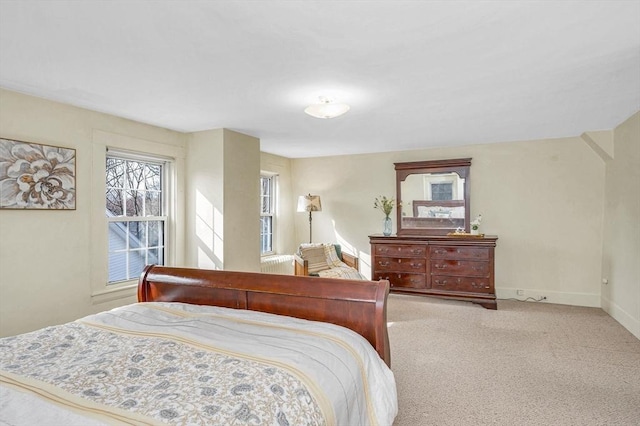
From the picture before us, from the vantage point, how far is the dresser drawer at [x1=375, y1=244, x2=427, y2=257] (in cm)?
496

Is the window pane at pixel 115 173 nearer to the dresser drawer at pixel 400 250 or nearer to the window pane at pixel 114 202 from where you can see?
the window pane at pixel 114 202

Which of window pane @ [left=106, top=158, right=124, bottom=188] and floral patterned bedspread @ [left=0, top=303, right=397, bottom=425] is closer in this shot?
floral patterned bedspread @ [left=0, top=303, right=397, bottom=425]

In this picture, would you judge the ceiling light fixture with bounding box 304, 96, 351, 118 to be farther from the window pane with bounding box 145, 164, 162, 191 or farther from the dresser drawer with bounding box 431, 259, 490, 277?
the dresser drawer with bounding box 431, 259, 490, 277

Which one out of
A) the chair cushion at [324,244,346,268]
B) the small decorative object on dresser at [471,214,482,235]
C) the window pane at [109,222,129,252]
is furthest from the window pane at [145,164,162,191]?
the small decorative object on dresser at [471,214,482,235]

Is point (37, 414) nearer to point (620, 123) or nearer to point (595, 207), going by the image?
point (620, 123)

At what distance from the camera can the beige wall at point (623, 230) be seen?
3580mm

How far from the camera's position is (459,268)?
187 inches

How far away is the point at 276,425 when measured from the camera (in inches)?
45.5

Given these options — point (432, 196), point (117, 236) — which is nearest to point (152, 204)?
point (117, 236)

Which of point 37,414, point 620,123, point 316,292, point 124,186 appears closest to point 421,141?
point 620,123

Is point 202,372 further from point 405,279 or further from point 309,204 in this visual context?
point 309,204

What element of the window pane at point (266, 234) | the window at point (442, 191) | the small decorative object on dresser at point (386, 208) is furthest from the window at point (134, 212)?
the window at point (442, 191)

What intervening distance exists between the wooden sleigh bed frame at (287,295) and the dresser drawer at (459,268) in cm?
309

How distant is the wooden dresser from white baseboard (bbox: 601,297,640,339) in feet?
4.17
